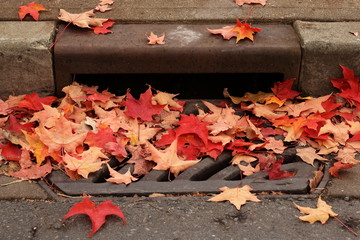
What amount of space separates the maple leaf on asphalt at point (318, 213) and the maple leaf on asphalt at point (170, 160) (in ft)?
1.72

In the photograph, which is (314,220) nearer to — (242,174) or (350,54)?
(242,174)

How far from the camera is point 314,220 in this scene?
2.05 m

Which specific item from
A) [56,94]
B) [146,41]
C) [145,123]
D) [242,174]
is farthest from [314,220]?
[56,94]

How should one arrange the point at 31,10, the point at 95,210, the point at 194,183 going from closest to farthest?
1. the point at 95,210
2. the point at 194,183
3. the point at 31,10

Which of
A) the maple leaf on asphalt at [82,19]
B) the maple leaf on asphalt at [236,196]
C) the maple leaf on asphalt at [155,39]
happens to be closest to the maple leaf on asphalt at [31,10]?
the maple leaf on asphalt at [82,19]

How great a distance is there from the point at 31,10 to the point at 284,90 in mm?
1496

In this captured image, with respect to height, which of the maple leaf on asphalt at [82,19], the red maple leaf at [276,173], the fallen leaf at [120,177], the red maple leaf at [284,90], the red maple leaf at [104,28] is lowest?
the fallen leaf at [120,177]

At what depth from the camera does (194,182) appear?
2.27m

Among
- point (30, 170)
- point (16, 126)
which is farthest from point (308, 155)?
point (16, 126)

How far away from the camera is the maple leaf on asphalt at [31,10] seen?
2947mm

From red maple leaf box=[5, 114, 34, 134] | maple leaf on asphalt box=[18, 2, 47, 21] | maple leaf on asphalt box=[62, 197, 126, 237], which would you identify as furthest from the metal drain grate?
maple leaf on asphalt box=[18, 2, 47, 21]

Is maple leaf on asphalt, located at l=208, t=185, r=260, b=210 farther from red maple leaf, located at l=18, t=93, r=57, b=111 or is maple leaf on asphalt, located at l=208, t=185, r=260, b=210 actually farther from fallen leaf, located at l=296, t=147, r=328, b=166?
red maple leaf, located at l=18, t=93, r=57, b=111

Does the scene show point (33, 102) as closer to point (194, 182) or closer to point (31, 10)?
point (31, 10)

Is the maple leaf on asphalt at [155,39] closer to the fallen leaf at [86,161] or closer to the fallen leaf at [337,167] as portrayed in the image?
the fallen leaf at [86,161]
